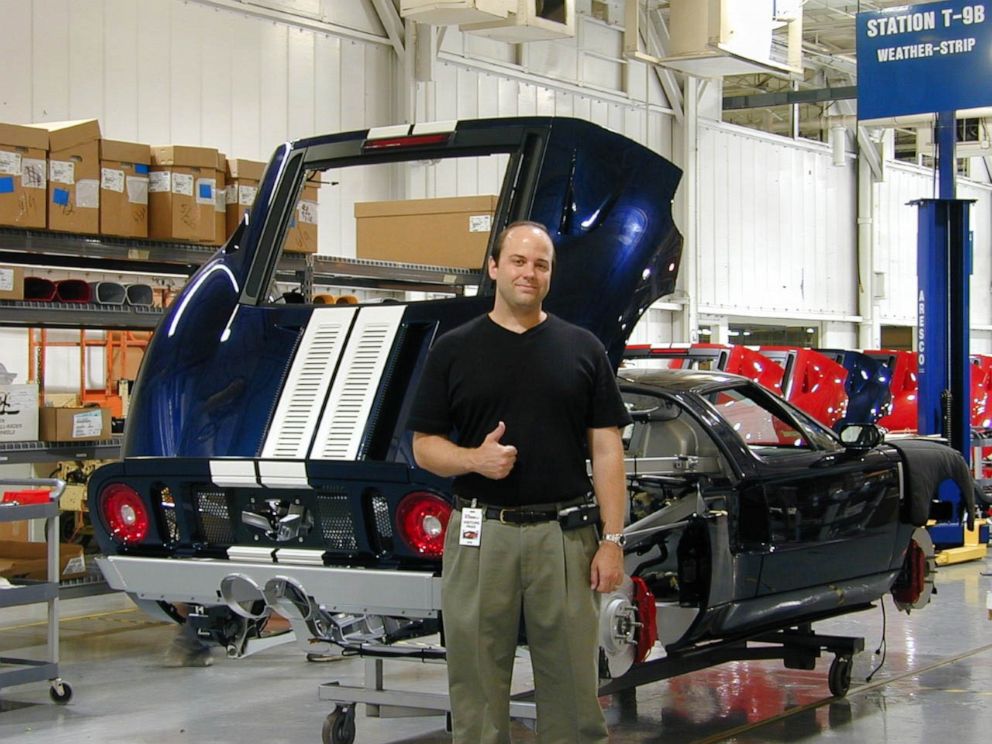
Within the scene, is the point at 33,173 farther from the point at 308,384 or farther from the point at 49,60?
the point at 49,60

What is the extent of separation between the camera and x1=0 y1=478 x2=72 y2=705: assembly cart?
21.8ft

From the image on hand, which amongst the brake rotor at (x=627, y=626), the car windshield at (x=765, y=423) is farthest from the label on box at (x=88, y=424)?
the brake rotor at (x=627, y=626)

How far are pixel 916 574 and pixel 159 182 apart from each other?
15.7 ft

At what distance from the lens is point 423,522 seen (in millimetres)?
4922

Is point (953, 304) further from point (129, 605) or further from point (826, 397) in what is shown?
point (129, 605)

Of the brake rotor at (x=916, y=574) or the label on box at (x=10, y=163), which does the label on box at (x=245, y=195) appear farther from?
the brake rotor at (x=916, y=574)

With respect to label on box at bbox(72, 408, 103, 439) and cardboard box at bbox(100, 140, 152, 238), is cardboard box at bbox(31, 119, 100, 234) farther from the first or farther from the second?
label on box at bbox(72, 408, 103, 439)

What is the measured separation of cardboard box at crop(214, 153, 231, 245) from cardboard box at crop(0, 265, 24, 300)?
124cm

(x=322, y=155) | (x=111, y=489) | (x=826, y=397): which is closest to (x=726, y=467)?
(x=322, y=155)

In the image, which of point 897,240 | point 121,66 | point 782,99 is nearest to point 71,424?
point 121,66

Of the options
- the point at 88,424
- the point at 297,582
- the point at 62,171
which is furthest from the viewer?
the point at 88,424

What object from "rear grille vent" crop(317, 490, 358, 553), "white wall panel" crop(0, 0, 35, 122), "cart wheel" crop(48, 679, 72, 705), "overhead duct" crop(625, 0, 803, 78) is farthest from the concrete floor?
"overhead duct" crop(625, 0, 803, 78)

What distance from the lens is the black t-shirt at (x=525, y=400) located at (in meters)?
4.03

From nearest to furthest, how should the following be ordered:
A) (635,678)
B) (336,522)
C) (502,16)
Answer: (336,522) → (635,678) → (502,16)
